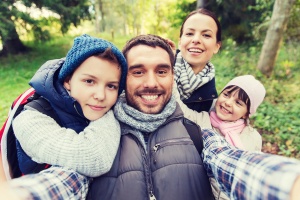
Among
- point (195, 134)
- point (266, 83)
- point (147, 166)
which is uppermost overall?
point (195, 134)

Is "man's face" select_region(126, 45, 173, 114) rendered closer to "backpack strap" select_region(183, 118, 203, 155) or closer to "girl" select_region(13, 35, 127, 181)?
"girl" select_region(13, 35, 127, 181)

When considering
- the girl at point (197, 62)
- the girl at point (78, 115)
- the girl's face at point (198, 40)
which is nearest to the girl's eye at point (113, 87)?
the girl at point (78, 115)

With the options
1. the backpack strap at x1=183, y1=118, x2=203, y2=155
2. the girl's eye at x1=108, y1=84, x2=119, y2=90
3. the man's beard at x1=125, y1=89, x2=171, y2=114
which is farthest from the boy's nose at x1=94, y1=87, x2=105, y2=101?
the backpack strap at x1=183, y1=118, x2=203, y2=155

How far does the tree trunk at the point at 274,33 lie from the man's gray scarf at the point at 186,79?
519cm

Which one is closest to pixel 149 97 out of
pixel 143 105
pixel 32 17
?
pixel 143 105

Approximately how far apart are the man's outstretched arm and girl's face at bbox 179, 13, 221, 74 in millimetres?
1290

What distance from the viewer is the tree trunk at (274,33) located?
6.77 meters

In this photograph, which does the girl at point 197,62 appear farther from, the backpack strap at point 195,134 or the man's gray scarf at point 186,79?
the backpack strap at point 195,134

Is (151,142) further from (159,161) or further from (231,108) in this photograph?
(231,108)

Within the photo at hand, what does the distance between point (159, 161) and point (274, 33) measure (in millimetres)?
6635

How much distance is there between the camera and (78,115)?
1817mm

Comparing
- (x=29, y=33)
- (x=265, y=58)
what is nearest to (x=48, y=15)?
(x=29, y=33)

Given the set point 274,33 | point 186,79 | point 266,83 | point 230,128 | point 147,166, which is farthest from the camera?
point 266,83

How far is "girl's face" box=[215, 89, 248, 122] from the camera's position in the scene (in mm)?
2656
